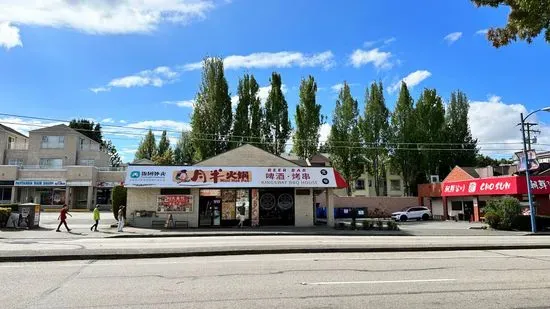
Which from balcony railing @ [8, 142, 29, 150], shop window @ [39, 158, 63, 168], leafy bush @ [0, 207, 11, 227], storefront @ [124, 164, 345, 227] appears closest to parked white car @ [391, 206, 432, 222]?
storefront @ [124, 164, 345, 227]

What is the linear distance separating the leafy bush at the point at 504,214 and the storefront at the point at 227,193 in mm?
11858

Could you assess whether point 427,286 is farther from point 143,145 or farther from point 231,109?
point 143,145

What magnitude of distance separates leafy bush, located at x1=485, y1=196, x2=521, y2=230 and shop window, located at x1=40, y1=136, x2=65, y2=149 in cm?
5353

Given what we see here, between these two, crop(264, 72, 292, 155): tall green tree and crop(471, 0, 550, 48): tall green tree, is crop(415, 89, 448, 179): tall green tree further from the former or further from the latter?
crop(471, 0, 550, 48): tall green tree

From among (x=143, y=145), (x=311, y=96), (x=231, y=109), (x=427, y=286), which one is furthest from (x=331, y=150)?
(x=427, y=286)

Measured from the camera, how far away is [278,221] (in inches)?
1251

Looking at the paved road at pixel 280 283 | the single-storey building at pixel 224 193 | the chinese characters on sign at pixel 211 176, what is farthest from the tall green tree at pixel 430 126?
the paved road at pixel 280 283

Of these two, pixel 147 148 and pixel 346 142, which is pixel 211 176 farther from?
pixel 147 148

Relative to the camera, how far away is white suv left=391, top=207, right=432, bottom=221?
157 ft

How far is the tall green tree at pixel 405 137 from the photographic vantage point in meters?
58.8

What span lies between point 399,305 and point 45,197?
186ft

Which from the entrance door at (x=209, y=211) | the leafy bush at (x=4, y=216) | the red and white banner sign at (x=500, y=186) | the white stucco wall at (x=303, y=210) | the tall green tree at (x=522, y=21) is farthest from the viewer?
the red and white banner sign at (x=500, y=186)

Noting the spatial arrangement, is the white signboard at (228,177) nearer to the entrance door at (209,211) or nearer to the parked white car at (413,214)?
the entrance door at (209,211)

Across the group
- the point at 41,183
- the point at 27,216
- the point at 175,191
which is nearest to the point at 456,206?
the point at 175,191
